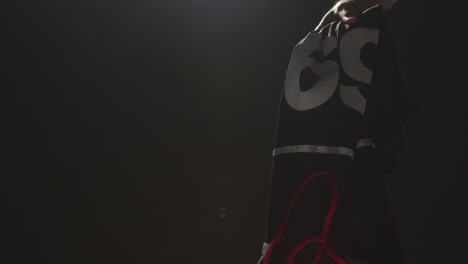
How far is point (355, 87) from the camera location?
0.65 meters

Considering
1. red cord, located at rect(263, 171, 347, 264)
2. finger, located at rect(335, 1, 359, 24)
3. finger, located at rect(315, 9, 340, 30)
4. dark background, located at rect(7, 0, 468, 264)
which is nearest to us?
red cord, located at rect(263, 171, 347, 264)


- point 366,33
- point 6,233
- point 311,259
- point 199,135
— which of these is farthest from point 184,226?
point 366,33

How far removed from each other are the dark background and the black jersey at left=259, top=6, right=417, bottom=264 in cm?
50

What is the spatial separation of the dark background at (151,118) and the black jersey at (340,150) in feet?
1.65

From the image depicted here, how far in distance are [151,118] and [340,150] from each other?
89 centimetres

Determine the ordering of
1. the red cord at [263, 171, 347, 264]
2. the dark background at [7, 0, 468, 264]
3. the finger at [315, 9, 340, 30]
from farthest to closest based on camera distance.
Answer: the dark background at [7, 0, 468, 264], the finger at [315, 9, 340, 30], the red cord at [263, 171, 347, 264]

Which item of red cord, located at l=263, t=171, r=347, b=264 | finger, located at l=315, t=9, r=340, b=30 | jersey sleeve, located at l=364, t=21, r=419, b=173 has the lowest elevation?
red cord, located at l=263, t=171, r=347, b=264

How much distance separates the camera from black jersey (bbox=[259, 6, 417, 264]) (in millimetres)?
598

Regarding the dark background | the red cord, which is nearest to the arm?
the red cord

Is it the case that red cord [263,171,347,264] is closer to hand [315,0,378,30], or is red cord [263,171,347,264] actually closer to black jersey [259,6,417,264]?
black jersey [259,6,417,264]

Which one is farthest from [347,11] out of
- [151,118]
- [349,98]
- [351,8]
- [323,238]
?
[151,118]

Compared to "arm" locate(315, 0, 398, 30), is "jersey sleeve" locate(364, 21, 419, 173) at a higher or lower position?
lower

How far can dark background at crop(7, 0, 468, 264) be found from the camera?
1235mm

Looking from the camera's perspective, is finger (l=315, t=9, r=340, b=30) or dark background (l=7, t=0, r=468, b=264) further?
dark background (l=7, t=0, r=468, b=264)
